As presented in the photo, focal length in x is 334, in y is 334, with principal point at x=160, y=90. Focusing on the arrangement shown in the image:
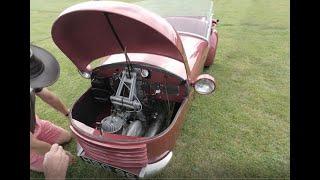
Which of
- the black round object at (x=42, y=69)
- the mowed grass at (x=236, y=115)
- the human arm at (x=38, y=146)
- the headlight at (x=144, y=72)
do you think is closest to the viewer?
the black round object at (x=42, y=69)

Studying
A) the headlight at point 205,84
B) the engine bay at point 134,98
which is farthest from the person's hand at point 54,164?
the headlight at point 205,84

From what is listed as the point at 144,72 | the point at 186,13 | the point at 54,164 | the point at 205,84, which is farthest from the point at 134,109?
the point at 186,13

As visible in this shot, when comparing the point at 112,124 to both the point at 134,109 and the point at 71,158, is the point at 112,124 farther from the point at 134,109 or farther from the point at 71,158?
the point at 71,158

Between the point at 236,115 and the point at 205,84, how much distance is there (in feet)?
4.88

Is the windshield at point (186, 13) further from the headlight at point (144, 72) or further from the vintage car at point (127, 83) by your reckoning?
the headlight at point (144, 72)

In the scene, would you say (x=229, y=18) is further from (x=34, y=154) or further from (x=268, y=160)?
(x=34, y=154)

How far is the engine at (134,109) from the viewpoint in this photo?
129 inches

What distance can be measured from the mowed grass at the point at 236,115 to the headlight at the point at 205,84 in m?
0.93

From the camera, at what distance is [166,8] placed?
17.7 feet

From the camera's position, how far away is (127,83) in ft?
11.2

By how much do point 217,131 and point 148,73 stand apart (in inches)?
55.3

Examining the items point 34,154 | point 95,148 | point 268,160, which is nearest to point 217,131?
point 268,160

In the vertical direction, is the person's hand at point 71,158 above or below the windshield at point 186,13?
below

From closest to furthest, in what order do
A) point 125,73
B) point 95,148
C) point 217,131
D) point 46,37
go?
point 95,148
point 125,73
point 217,131
point 46,37
